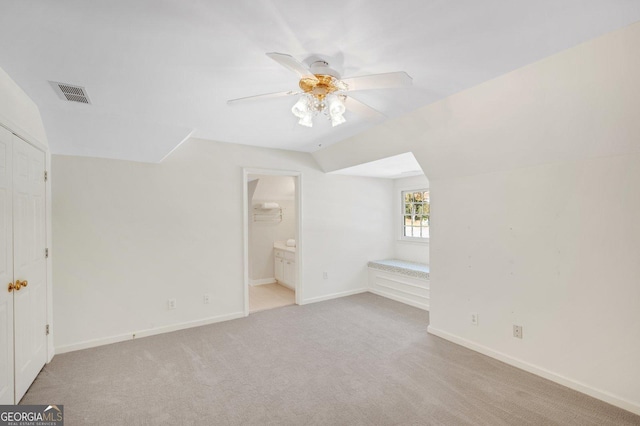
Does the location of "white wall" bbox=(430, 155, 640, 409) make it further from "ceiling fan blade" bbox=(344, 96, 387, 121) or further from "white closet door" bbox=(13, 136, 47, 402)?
"white closet door" bbox=(13, 136, 47, 402)

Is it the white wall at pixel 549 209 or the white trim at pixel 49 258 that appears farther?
the white trim at pixel 49 258

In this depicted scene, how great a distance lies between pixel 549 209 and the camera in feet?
8.22

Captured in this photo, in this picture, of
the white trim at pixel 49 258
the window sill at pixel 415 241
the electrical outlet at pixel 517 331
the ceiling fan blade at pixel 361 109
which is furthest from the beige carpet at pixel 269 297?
the ceiling fan blade at pixel 361 109

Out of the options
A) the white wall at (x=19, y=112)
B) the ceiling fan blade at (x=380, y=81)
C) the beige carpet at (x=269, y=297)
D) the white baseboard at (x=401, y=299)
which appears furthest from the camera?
the beige carpet at (x=269, y=297)

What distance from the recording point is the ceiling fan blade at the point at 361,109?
1913 millimetres

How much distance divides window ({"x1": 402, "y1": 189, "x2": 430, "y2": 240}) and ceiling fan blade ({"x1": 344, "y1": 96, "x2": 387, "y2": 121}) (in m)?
3.51

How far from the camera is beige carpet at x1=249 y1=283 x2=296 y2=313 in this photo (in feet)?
14.7

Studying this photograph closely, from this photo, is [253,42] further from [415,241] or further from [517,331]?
[415,241]

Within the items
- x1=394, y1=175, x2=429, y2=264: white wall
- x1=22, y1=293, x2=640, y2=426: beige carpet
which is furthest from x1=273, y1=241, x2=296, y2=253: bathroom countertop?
x1=22, y1=293, x2=640, y2=426: beige carpet

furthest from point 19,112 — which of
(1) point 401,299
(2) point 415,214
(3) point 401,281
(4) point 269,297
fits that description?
(2) point 415,214

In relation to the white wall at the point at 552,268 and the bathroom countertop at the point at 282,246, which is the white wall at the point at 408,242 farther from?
the bathroom countertop at the point at 282,246

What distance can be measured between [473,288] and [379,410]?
1.69 meters

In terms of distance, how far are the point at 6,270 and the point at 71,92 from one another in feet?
4.40

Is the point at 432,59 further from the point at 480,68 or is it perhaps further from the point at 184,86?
the point at 184,86
